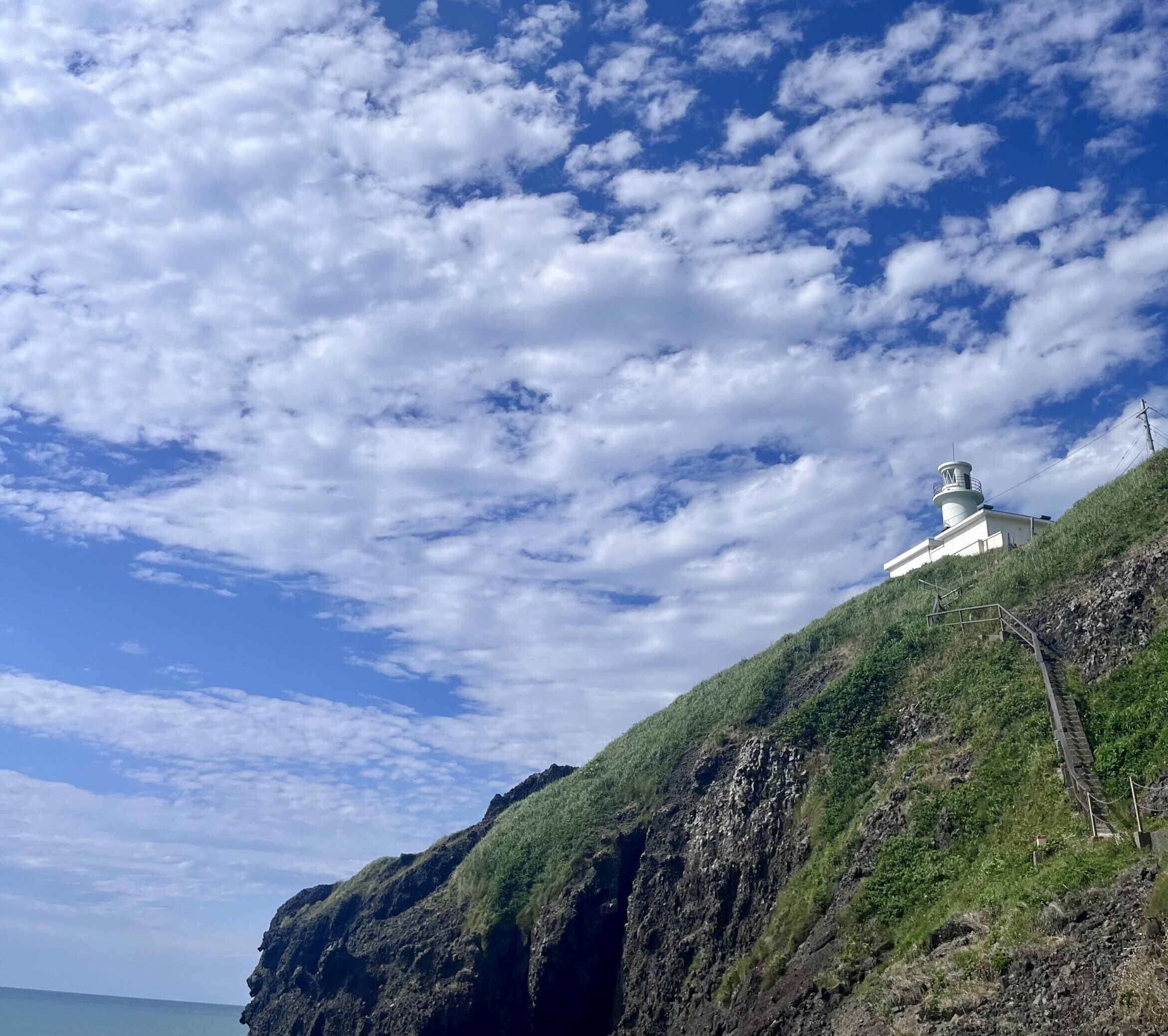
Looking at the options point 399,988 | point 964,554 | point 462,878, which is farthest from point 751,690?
point 399,988

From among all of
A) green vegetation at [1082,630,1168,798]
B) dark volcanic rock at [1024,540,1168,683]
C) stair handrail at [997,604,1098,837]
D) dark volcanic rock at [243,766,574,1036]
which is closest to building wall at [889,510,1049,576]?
stair handrail at [997,604,1098,837]

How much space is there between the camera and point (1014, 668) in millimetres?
29328

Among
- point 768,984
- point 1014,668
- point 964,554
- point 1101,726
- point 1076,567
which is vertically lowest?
point 768,984

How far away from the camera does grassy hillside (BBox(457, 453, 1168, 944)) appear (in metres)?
22.8

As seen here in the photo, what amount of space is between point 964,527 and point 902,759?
20145mm

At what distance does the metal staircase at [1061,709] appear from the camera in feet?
70.8

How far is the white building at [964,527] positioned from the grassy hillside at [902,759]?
2.24 metres

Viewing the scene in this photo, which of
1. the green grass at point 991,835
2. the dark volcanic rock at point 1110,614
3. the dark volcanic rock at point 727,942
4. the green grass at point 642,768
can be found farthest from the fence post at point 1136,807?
the green grass at point 642,768

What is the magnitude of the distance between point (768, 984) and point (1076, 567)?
665 inches

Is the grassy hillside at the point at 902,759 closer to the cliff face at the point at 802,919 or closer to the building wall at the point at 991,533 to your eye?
the cliff face at the point at 802,919

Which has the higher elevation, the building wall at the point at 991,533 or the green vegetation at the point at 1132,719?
the building wall at the point at 991,533

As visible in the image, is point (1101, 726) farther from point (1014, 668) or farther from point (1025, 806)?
point (1014, 668)

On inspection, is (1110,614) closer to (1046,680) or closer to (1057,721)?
(1046,680)

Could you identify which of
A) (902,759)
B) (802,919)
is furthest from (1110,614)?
(802,919)
